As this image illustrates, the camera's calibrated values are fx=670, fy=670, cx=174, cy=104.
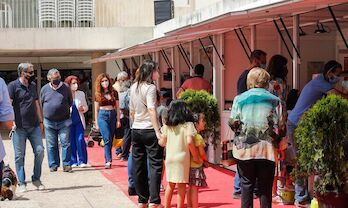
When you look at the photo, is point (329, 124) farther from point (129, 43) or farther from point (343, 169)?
point (129, 43)

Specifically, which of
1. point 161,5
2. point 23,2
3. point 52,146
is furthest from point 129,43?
point 52,146

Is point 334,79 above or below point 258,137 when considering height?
above

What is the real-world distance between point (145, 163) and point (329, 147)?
229cm

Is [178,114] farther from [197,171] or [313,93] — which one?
[313,93]

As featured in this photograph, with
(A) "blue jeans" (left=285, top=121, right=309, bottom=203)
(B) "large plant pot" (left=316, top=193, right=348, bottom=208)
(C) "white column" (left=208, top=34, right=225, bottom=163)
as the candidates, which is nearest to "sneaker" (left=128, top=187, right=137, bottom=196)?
(A) "blue jeans" (left=285, top=121, right=309, bottom=203)

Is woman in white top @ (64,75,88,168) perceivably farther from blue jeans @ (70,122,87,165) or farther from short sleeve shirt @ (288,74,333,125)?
short sleeve shirt @ (288,74,333,125)

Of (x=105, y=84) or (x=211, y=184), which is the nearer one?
(x=211, y=184)

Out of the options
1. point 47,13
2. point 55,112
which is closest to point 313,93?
point 55,112

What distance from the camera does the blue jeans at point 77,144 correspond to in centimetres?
1210

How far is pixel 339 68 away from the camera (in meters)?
7.31

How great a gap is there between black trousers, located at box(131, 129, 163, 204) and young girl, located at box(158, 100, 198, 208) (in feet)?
1.48

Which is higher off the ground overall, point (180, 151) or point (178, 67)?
point (178, 67)

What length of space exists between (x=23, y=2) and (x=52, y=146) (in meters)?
10.3

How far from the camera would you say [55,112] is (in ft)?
35.6
